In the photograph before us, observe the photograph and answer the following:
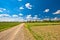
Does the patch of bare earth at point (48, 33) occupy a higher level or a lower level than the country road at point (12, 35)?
lower

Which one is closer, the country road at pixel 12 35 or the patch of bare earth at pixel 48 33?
the country road at pixel 12 35

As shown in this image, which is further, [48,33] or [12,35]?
[48,33]

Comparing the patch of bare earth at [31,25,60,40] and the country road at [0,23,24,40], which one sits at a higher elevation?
the country road at [0,23,24,40]

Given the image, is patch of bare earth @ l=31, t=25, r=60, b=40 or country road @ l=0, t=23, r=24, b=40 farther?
patch of bare earth @ l=31, t=25, r=60, b=40
